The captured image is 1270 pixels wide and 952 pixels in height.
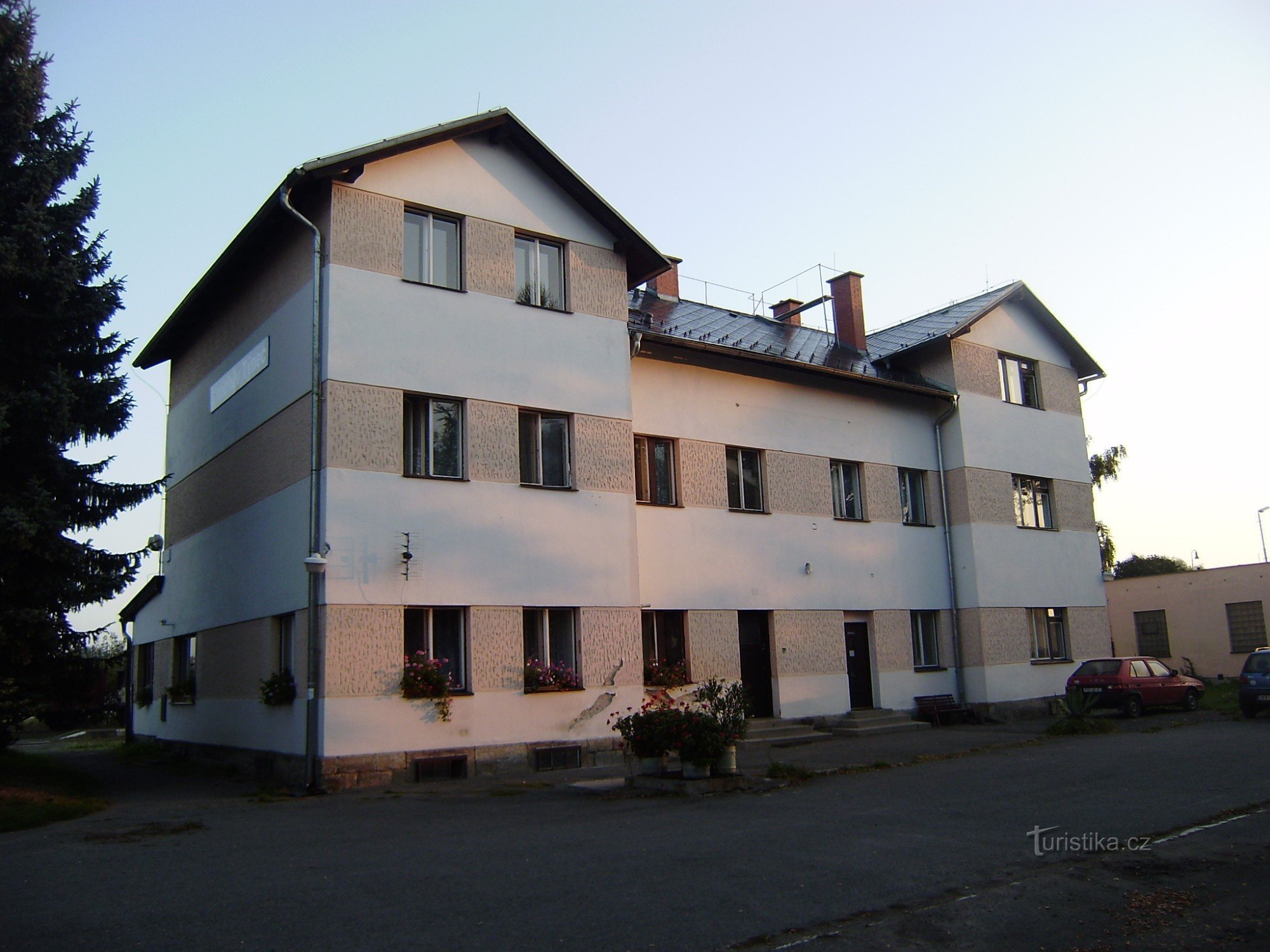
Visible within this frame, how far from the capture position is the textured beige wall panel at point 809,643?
2036 cm

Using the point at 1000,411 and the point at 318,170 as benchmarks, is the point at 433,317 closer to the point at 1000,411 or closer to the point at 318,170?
the point at 318,170

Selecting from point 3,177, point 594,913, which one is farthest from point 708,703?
point 3,177

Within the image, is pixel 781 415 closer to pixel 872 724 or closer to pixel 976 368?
pixel 976 368

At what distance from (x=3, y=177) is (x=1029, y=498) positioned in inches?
889

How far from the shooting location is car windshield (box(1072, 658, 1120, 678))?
23172 mm

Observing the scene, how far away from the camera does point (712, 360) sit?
2011 centimetres

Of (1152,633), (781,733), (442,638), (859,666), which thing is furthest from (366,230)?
(1152,633)

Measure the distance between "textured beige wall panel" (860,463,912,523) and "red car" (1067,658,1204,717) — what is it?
5.45 m

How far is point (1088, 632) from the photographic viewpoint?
26.3m

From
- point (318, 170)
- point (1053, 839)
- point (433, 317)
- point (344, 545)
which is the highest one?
point (318, 170)

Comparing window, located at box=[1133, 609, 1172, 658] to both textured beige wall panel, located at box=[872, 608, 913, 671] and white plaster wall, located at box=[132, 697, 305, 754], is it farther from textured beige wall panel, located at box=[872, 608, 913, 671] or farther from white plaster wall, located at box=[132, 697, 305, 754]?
white plaster wall, located at box=[132, 697, 305, 754]

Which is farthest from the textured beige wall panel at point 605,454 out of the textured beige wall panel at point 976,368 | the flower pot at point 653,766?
the textured beige wall panel at point 976,368

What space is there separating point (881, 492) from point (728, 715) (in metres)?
11.3

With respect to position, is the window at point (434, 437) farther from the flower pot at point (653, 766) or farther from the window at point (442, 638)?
the flower pot at point (653, 766)
